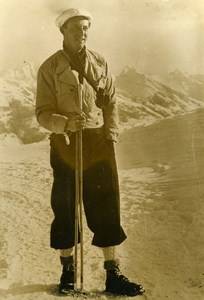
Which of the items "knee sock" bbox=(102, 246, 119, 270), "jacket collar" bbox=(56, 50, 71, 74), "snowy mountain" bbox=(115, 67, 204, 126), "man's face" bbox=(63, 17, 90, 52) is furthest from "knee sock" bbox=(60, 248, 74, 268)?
"man's face" bbox=(63, 17, 90, 52)

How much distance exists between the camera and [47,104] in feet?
8.07

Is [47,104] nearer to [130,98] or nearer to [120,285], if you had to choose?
[130,98]

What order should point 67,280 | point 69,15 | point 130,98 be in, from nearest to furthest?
1. point 67,280
2. point 69,15
3. point 130,98

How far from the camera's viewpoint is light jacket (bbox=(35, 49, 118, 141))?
2.46 metres

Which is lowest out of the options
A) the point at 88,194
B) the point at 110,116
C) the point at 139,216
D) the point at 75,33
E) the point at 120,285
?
the point at 120,285

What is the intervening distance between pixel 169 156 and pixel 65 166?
1.64 feet

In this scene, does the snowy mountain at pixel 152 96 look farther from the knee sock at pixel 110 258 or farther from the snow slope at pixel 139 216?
the knee sock at pixel 110 258

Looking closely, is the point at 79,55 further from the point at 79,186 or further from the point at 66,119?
the point at 79,186

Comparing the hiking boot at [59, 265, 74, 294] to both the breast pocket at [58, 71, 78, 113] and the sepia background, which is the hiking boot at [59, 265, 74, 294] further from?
the breast pocket at [58, 71, 78, 113]

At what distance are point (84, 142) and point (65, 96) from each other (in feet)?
0.73

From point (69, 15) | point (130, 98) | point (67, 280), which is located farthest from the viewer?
point (130, 98)

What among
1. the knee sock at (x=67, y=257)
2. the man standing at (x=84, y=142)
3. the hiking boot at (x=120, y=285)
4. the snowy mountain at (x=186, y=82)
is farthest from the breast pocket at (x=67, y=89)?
the hiking boot at (x=120, y=285)

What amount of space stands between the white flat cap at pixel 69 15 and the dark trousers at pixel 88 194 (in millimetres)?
519

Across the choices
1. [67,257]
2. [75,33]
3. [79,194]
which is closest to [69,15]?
[75,33]
